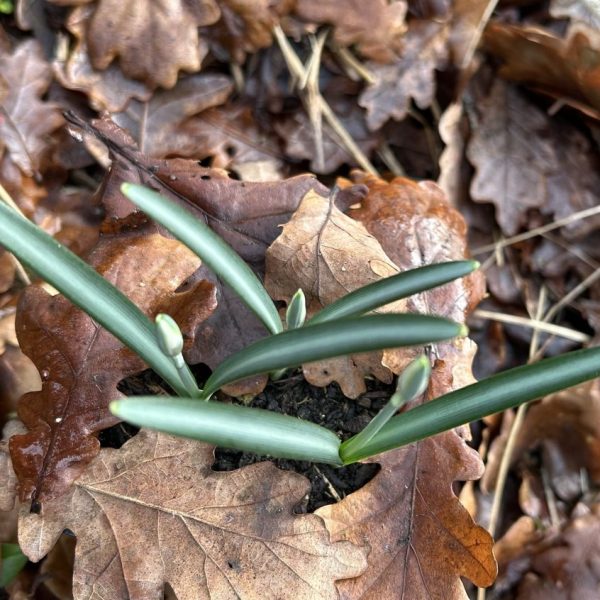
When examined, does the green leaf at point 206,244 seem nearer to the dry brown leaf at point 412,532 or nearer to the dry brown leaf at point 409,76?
the dry brown leaf at point 412,532

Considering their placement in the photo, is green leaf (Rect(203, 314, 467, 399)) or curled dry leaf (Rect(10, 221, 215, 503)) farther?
curled dry leaf (Rect(10, 221, 215, 503))

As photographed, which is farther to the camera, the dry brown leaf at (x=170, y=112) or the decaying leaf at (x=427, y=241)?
the dry brown leaf at (x=170, y=112)

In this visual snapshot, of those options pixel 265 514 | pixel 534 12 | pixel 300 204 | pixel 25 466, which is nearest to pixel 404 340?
pixel 265 514

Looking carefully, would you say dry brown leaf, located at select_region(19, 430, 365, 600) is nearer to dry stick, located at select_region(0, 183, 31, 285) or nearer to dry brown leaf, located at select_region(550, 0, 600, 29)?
dry stick, located at select_region(0, 183, 31, 285)

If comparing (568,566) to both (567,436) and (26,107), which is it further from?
(26,107)

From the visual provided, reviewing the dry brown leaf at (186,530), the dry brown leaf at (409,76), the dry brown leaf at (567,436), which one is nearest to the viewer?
the dry brown leaf at (186,530)

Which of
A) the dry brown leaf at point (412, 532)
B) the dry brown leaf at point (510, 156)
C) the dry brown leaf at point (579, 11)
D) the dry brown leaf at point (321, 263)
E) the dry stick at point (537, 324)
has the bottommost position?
the dry stick at point (537, 324)

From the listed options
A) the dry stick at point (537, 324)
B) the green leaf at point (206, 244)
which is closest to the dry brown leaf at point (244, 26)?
the green leaf at point (206, 244)

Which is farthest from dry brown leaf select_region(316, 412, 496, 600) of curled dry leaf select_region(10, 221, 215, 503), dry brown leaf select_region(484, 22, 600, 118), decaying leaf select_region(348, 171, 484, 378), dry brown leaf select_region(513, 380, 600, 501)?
dry brown leaf select_region(484, 22, 600, 118)

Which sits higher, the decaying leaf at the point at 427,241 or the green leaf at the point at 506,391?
the green leaf at the point at 506,391
